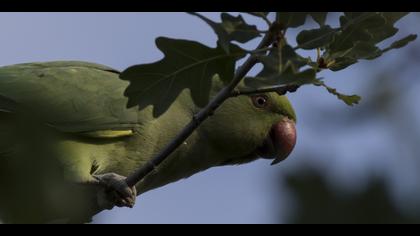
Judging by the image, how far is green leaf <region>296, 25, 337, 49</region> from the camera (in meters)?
2.19

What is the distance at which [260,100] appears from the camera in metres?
4.64

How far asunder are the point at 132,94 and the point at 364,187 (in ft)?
4.37

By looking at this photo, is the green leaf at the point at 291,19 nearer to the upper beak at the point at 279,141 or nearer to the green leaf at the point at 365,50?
the green leaf at the point at 365,50

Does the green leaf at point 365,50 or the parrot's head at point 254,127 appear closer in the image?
the green leaf at point 365,50

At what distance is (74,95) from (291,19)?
96.8 inches

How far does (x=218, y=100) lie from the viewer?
233cm

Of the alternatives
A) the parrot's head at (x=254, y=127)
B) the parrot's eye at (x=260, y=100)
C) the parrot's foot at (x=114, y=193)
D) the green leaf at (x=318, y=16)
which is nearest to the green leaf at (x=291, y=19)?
the green leaf at (x=318, y=16)

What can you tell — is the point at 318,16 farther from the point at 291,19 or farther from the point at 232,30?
the point at 232,30

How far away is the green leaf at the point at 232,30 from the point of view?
210 centimetres

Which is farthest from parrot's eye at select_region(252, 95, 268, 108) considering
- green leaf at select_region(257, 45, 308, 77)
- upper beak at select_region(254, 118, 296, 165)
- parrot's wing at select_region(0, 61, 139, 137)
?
green leaf at select_region(257, 45, 308, 77)

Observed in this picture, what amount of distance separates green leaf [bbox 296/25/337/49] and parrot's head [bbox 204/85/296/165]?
226cm

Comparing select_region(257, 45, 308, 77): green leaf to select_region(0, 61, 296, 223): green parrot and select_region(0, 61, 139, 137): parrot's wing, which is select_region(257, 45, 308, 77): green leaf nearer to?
select_region(0, 61, 296, 223): green parrot
